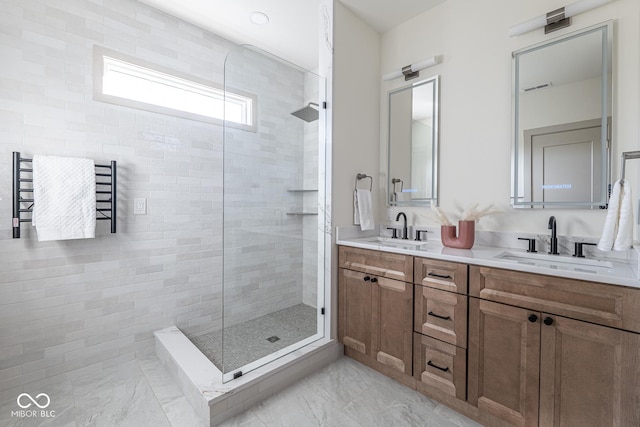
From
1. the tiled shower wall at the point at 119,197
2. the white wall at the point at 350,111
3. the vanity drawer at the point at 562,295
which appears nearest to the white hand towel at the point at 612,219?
the vanity drawer at the point at 562,295

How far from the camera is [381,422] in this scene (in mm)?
1562

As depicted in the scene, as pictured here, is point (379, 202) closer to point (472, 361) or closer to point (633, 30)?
point (472, 361)

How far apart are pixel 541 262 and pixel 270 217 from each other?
160 centimetres

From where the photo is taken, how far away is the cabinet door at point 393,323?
1792 millimetres

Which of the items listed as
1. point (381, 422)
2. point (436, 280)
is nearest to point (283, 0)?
point (436, 280)

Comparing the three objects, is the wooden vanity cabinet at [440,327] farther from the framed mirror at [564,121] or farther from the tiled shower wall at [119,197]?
the tiled shower wall at [119,197]

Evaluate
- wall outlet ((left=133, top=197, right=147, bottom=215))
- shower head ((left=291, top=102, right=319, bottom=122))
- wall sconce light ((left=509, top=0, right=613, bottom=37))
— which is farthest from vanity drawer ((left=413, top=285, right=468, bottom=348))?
wall outlet ((left=133, top=197, right=147, bottom=215))

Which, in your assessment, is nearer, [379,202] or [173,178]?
[173,178]

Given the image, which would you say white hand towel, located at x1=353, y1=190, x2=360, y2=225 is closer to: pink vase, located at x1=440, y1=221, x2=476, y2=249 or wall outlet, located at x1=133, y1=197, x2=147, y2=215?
pink vase, located at x1=440, y1=221, x2=476, y2=249

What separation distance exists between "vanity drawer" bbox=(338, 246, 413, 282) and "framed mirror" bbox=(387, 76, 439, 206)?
68 centimetres

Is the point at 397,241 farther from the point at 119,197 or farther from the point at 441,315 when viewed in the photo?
the point at 119,197

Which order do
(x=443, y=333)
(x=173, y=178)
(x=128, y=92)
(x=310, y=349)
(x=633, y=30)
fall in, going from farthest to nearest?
(x=173, y=178)
(x=128, y=92)
(x=310, y=349)
(x=443, y=333)
(x=633, y=30)

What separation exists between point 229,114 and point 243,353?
4.89ft

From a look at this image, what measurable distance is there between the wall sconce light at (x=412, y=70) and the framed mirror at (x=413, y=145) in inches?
3.5
